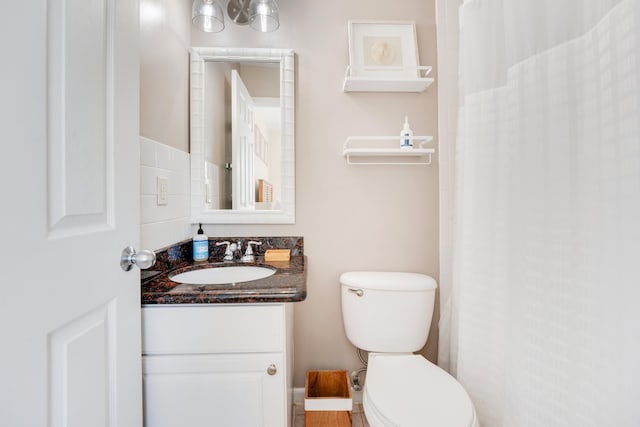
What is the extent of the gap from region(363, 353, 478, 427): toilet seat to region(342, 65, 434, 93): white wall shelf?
127cm

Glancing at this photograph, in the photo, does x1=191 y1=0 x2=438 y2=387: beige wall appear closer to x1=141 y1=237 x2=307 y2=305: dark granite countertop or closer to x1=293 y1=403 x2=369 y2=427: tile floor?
x1=293 y1=403 x2=369 y2=427: tile floor

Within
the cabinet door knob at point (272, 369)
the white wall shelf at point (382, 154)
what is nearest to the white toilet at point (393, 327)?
the cabinet door knob at point (272, 369)

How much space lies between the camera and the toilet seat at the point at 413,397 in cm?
91

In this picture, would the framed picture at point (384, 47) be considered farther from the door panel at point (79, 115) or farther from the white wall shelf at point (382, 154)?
the door panel at point (79, 115)

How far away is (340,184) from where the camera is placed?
61.8 inches

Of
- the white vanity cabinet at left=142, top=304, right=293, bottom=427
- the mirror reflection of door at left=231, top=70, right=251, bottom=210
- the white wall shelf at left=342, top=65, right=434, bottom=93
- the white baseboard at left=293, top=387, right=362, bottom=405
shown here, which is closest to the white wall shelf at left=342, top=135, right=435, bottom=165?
the white wall shelf at left=342, top=65, right=434, bottom=93

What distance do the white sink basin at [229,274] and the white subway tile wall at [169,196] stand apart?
19 cm

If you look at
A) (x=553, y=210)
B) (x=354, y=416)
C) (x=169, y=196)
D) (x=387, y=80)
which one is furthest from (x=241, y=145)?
(x=354, y=416)

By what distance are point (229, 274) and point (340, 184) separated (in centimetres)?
70

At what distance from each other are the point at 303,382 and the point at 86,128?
1.49 meters

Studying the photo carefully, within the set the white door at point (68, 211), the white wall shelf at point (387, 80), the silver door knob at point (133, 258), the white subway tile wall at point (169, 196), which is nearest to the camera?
the white door at point (68, 211)

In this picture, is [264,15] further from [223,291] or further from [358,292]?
[358,292]

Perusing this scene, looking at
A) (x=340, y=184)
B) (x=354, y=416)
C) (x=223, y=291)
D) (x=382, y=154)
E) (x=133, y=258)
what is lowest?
(x=354, y=416)

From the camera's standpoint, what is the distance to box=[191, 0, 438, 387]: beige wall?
5.10 ft
